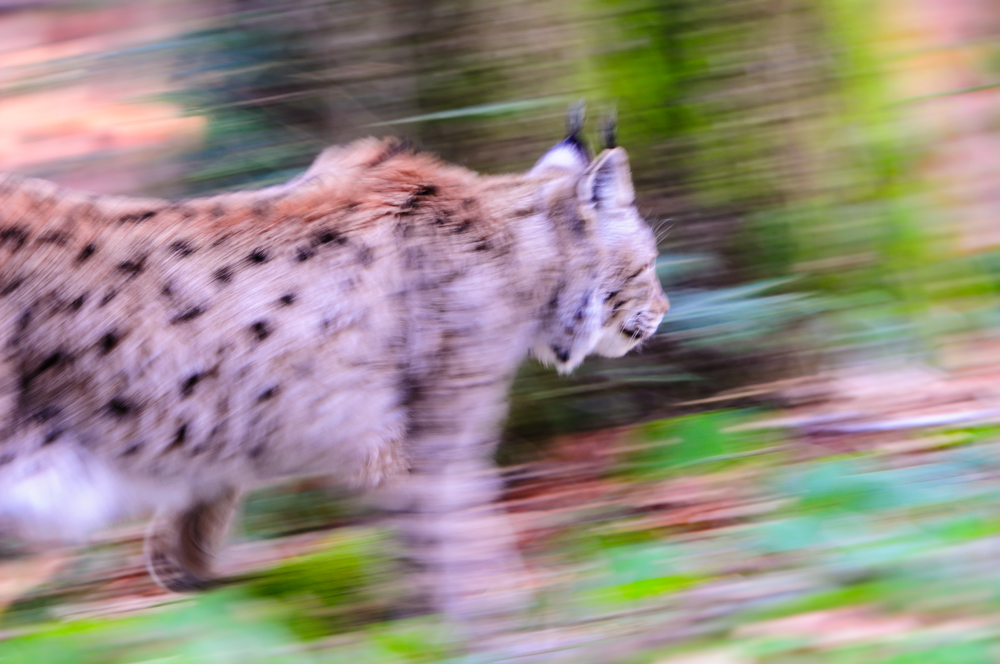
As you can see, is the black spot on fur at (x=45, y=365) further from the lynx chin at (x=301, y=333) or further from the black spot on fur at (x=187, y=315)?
the black spot on fur at (x=187, y=315)

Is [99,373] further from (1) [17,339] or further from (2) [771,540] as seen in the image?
(2) [771,540]

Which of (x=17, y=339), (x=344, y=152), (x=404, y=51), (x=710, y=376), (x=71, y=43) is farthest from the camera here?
(x=71, y=43)

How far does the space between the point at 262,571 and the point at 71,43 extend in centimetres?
353

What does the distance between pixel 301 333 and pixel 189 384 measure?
1.18 feet

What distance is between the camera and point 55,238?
2.78 meters

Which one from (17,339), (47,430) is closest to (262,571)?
(47,430)

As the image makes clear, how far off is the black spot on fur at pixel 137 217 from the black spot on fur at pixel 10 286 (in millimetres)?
347

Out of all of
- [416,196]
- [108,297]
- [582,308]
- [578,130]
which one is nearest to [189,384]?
[108,297]

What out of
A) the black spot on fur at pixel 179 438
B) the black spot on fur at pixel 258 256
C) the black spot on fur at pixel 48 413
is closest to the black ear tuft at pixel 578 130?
the black spot on fur at pixel 258 256

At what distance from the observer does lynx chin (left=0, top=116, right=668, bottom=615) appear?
276cm

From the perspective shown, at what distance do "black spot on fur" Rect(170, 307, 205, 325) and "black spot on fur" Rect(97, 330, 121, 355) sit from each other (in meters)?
0.16

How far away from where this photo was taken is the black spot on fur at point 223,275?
9.46 ft

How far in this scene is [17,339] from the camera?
265cm

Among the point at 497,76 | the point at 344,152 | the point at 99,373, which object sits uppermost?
the point at 497,76
